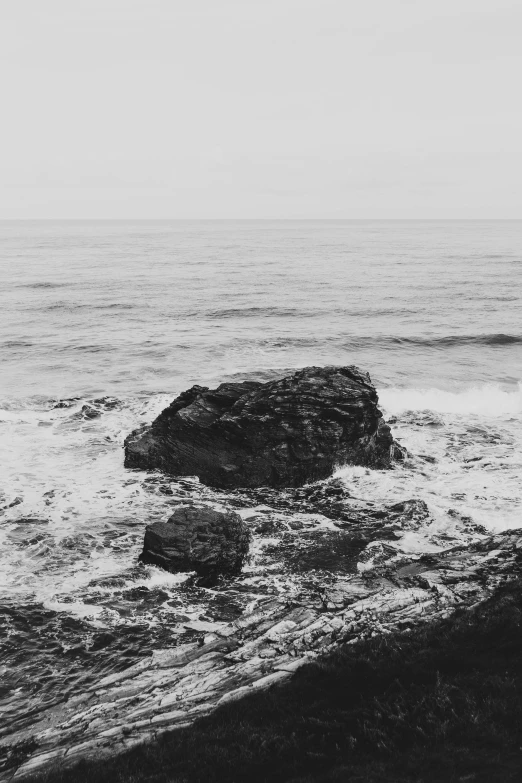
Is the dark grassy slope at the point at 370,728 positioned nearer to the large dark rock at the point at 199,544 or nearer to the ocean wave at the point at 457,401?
the large dark rock at the point at 199,544

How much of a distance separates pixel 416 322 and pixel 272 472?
3714cm

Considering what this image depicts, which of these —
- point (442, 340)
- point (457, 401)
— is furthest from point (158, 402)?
point (442, 340)

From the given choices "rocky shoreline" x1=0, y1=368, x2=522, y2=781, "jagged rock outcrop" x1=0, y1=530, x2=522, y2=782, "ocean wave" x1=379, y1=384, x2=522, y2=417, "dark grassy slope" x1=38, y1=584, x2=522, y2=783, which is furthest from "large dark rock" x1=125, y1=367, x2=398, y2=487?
"dark grassy slope" x1=38, y1=584, x2=522, y2=783

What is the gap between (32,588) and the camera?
53.1ft

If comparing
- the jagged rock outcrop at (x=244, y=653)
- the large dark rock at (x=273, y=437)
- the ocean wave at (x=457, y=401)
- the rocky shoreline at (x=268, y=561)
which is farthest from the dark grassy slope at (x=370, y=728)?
the ocean wave at (x=457, y=401)

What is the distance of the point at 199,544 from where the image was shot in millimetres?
17219

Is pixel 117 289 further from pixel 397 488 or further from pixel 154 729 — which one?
pixel 154 729

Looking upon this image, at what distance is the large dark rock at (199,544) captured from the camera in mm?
16984

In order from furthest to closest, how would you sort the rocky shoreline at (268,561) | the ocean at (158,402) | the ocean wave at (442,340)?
the ocean wave at (442,340)
the ocean at (158,402)
the rocky shoreline at (268,561)

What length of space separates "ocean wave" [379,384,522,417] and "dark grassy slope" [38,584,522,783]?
22.1 metres

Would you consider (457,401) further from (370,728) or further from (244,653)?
(370,728)

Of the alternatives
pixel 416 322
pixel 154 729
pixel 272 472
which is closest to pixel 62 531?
pixel 272 472

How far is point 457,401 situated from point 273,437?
15.9 m

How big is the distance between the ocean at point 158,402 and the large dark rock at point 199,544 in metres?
0.56
